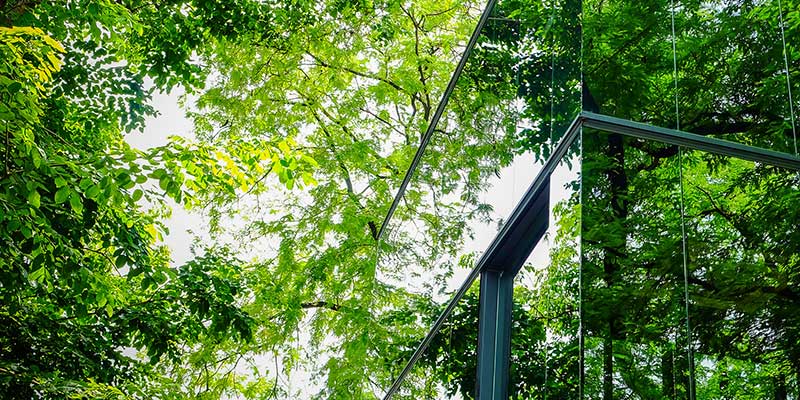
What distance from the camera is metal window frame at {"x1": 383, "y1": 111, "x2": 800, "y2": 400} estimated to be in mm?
3488

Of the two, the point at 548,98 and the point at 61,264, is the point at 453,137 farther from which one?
the point at 61,264

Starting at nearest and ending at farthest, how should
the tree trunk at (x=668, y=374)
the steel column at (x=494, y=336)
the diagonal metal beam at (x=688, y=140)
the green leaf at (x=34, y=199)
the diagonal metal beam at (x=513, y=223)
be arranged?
the tree trunk at (x=668, y=374)
the diagonal metal beam at (x=688, y=140)
the diagonal metal beam at (x=513, y=223)
the steel column at (x=494, y=336)
the green leaf at (x=34, y=199)

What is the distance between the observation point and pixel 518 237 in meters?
4.60

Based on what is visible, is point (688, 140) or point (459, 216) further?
point (459, 216)

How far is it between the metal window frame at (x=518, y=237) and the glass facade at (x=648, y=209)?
0.01 meters

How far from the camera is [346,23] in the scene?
53.3ft

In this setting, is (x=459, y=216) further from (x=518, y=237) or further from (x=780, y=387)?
(x=780, y=387)

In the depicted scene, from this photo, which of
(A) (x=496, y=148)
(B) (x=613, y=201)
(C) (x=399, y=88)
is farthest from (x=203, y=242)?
(B) (x=613, y=201)

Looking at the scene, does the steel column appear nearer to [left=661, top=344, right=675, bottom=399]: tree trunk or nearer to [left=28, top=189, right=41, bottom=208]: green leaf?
[left=661, top=344, right=675, bottom=399]: tree trunk

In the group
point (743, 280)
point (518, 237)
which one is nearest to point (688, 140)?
point (743, 280)

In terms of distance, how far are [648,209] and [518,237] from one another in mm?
1394

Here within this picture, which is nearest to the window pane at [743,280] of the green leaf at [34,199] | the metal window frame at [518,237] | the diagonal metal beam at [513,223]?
the metal window frame at [518,237]

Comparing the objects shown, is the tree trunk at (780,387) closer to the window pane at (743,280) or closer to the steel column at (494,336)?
the window pane at (743,280)

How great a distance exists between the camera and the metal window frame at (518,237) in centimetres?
349
